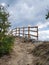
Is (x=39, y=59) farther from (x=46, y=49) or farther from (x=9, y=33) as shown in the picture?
(x=9, y=33)

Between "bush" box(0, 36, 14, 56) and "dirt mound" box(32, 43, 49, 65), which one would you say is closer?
"dirt mound" box(32, 43, 49, 65)

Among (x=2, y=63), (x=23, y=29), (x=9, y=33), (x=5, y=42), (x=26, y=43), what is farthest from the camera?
(x=23, y=29)

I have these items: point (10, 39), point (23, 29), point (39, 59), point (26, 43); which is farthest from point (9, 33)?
point (23, 29)

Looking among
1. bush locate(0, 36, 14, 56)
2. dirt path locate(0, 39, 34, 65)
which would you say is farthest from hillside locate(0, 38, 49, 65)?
bush locate(0, 36, 14, 56)

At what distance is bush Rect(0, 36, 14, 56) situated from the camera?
24828 millimetres

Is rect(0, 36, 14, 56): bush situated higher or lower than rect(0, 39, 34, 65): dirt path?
higher

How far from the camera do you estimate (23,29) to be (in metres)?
37.1

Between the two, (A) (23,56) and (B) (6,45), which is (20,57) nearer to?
(A) (23,56)

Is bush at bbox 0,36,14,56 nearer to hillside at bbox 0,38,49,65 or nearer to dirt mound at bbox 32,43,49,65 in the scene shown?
hillside at bbox 0,38,49,65

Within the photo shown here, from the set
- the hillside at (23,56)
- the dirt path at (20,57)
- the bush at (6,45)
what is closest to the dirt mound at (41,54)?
the hillside at (23,56)

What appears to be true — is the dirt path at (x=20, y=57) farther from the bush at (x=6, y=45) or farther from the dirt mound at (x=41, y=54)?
the bush at (x=6, y=45)

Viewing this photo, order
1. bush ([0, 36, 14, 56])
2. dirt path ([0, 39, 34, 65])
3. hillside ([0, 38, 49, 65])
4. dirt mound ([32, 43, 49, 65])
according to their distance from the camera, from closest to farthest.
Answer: dirt mound ([32, 43, 49, 65]) < hillside ([0, 38, 49, 65]) < dirt path ([0, 39, 34, 65]) < bush ([0, 36, 14, 56])

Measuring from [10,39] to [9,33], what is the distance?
104cm

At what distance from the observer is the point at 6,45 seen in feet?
82.5
